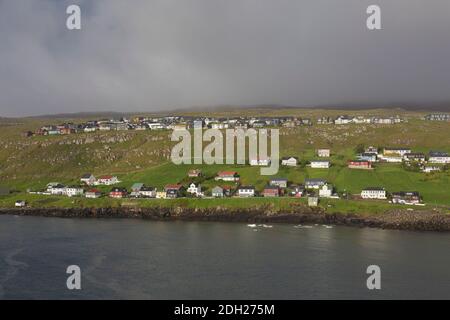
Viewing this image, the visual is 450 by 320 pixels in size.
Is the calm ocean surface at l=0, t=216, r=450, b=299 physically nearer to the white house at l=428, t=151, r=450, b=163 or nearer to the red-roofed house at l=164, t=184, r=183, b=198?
the red-roofed house at l=164, t=184, r=183, b=198

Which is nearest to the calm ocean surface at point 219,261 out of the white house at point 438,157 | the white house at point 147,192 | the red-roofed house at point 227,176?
the white house at point 147,192

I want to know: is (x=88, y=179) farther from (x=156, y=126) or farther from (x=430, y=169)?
(x=430, y=169)

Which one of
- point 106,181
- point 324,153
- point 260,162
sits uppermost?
point 324,153

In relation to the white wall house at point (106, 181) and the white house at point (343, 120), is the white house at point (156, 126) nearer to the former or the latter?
the white house at point (343, 120)

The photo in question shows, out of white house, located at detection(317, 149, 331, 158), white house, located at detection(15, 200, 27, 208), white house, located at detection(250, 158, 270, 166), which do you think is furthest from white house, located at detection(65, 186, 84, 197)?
white house, located at detection(317, 149, 331, 158)

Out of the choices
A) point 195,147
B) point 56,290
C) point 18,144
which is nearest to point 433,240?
point 56,290

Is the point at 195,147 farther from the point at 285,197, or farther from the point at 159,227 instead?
the point at 159,227

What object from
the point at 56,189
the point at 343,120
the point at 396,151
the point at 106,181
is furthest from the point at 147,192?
the point at 343,120
